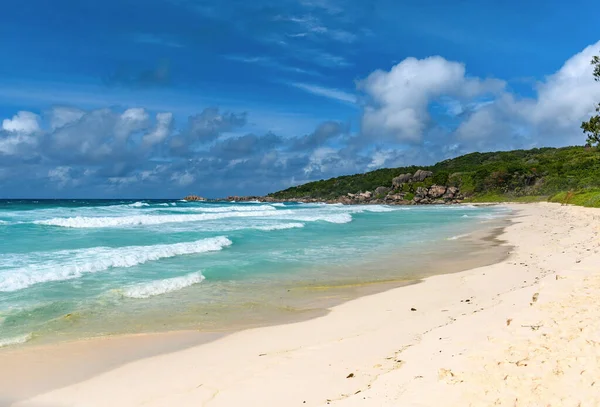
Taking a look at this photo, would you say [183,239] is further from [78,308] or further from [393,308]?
[393,308]

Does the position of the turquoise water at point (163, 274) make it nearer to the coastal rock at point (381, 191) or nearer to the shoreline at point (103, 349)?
the shoreline at point (103, 349)

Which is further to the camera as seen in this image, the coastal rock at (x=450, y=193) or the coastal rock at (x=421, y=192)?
the coastal rock at (x=421, y=192)

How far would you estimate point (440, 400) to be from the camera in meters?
4.02

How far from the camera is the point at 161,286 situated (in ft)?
38.0

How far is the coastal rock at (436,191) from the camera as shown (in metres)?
91.5

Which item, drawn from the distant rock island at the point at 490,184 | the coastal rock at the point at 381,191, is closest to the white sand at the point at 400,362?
the distant rock island at the point at 490,184

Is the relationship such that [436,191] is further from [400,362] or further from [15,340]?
[15,340]

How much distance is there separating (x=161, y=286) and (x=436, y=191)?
8777 cm

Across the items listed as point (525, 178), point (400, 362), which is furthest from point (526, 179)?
point (400, 362)

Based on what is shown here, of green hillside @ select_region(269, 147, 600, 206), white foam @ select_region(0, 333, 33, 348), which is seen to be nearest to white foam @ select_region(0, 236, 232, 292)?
white foam @ select_region(0, 333, 33, 348)

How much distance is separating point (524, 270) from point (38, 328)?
12.6 meters

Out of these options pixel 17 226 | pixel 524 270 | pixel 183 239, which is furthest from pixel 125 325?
pixel 17 226

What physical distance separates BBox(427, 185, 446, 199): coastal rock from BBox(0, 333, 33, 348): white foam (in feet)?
299

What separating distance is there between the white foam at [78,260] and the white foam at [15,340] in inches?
176
